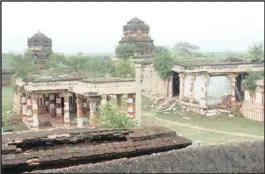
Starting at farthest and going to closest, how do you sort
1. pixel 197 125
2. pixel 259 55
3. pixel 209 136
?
pixel 259 55 < pixel 197 125 < pixel 209 136

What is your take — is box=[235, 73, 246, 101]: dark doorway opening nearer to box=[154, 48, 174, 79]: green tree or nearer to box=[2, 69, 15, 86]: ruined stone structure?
box=[154, 48, 174, 79]: green tree

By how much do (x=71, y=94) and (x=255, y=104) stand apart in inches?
586

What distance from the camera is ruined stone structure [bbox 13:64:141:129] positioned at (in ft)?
88.0

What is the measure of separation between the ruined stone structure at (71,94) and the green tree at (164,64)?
372 inches

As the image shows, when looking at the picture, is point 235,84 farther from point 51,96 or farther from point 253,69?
point 51,96

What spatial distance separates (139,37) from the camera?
55719mm

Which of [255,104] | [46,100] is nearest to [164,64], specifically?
[255,104]

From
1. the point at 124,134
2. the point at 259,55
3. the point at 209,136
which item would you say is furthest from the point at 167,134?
the point at 259,55

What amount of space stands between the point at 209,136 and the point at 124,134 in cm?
1673

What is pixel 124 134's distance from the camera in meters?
10.8

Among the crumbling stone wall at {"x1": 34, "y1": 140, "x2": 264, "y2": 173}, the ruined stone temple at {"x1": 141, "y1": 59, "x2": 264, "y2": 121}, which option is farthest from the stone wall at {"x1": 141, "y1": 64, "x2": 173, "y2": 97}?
the crumbling stone wall at {"x1": 34, "y1": 140, "x2": 264, "y2": 173}

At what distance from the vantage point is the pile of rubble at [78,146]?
8.95 meters

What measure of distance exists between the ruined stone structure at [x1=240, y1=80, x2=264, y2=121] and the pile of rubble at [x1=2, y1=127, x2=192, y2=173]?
21.9 m

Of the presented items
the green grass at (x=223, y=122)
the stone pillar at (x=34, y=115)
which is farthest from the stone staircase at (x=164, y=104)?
the stone pillar at (x=34, y=115)
